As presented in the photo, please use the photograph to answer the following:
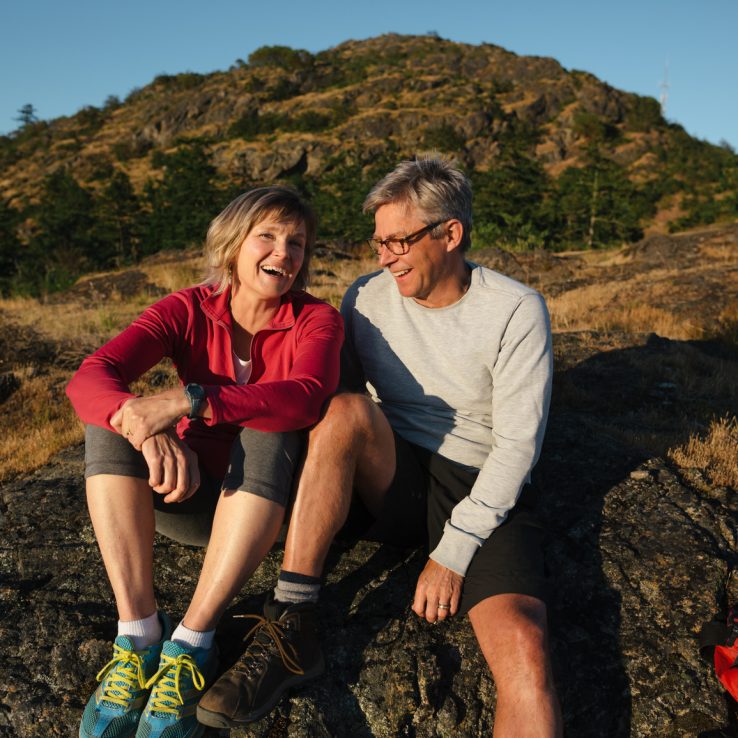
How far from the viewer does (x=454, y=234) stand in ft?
8.30

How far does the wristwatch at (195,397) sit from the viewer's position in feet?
6.55

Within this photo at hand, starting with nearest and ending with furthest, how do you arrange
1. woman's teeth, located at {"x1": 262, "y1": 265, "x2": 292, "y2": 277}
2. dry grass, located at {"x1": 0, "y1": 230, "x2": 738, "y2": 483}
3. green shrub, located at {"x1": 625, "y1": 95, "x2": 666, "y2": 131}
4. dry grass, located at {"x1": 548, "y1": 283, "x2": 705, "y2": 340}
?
woman's teeth, located at {"x1": 262, "y1": 265, "x2": 292, "y2": 277}
dry grass, located at {"x1": 0, "y1": 230, "x2": 738, "y2": 483}
dry grass, located at {"x1": 548, "y1": 283, "x2": 705, "y2": 340}
green shrub, located at {"x1": 625, "y1": 95, "x2": 666, "y2": 131}

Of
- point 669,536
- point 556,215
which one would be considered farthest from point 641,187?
point 669,536

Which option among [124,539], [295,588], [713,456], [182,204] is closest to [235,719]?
[295,588]

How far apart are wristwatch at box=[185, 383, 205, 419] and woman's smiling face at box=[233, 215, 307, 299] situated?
58 cm

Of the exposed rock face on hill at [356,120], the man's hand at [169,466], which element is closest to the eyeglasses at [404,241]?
the man's hand at [169,466]

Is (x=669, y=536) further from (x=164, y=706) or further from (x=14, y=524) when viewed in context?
(x=14, y=524)

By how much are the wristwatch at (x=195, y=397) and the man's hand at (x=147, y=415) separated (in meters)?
0.01

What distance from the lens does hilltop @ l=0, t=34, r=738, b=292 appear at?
2706cm

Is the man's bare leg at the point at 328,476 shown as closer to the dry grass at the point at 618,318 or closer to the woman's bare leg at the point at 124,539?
the woman's bare leg at the point at 124,539

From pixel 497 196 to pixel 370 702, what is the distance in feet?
87.7

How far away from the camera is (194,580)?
2.48m

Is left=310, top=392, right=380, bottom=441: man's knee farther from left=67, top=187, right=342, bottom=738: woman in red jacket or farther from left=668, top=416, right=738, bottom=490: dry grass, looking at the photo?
left=668, top=416, right=738, bottom=490: dry grass

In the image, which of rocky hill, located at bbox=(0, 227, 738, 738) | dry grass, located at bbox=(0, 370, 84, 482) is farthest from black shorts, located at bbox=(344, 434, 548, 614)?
dry grass, located at bbox=(0, 370, 84, 482)
